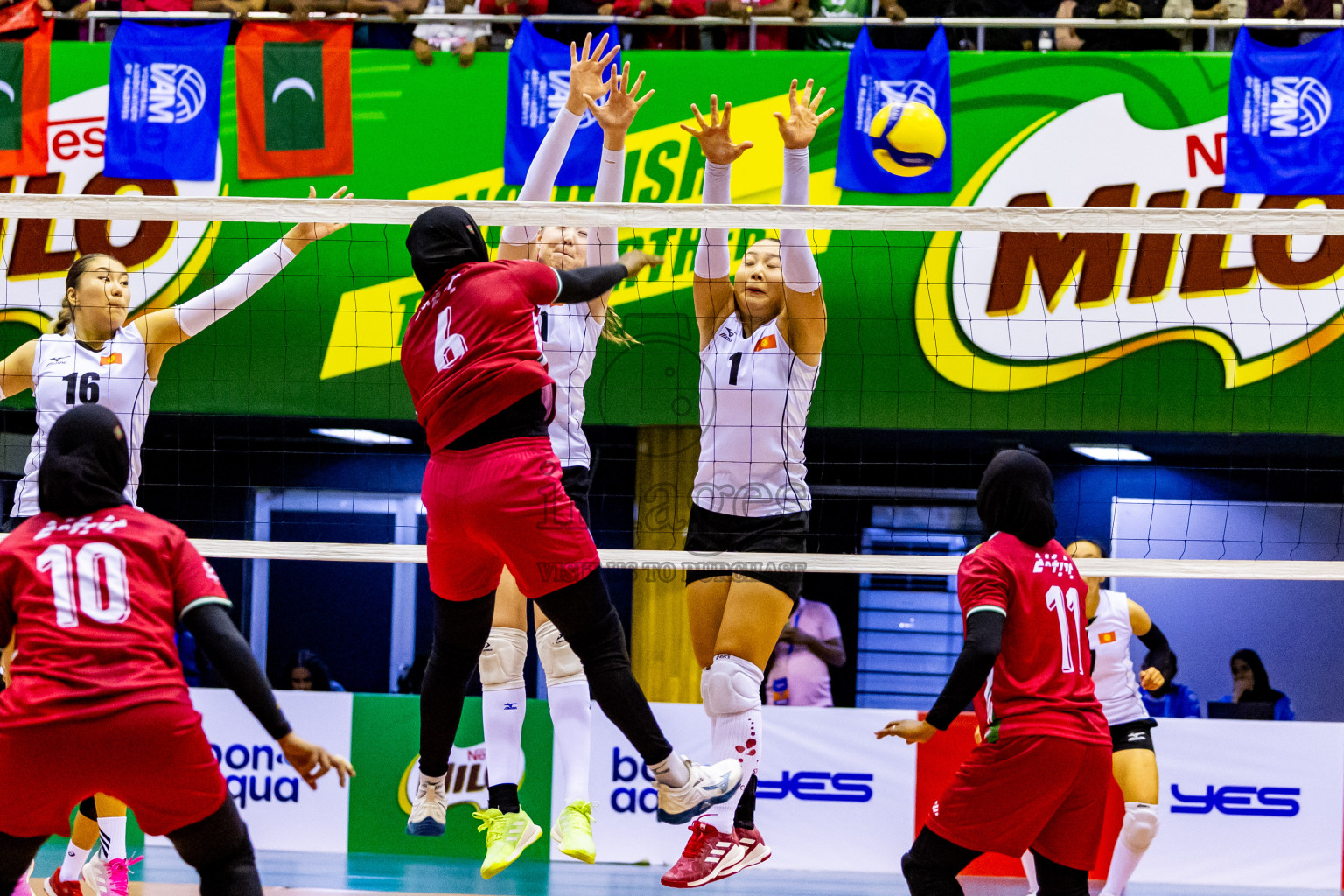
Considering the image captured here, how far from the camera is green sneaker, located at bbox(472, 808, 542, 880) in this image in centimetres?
483

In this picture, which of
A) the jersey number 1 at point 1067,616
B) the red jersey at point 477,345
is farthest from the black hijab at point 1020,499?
the red jersey at point 477,345

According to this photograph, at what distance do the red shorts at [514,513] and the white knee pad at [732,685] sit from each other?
3.98ft

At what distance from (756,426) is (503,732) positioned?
5.46ft

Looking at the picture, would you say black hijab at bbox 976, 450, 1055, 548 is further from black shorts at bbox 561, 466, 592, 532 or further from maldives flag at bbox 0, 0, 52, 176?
maldives flag at bbox 0, 0, 52, 176

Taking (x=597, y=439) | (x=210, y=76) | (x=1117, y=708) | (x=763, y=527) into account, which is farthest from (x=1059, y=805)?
(x=210, y=76)

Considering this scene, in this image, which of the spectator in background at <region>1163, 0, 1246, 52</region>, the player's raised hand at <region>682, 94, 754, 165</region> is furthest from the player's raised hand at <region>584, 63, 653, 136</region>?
the spectator in background at <region>1163, 0, 1246, 52</region>

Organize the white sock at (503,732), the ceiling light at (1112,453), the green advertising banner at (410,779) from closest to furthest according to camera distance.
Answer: the white sock at (503,732) < the green advertising banner at (410,779) < the ceiling light at (1112,453)

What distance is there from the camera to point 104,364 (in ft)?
18.5

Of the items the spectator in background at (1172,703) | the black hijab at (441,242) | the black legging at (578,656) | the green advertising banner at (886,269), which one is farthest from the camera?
the spectator in background at (1172,703)

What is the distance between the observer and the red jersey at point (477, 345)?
13.4 feet

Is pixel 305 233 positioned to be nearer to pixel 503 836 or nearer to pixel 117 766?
pixel 503 836

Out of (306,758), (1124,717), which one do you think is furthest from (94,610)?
(1124,717)

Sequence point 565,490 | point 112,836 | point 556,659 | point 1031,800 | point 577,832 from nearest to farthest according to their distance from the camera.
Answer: point 1031,800
point 577,832
point 565,490
point 556,659
point 112,836

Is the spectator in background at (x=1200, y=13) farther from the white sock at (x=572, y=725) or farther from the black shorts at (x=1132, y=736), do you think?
the white sock at (x=572, y=725)
